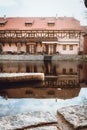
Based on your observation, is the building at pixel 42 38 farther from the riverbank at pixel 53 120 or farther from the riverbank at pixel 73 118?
the riverbank at pixel 73 118

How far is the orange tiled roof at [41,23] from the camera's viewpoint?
49094 millimetres

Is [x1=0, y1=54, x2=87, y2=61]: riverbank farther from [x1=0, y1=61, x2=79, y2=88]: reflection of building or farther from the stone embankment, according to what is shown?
the stone embankment

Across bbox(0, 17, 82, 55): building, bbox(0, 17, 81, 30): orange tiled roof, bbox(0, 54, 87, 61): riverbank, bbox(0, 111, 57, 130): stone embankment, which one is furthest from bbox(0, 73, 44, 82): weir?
bbox(0, 17, 81, 30): orange tiled roof

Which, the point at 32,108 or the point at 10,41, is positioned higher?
the point at 10,41

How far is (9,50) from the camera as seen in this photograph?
49125mm

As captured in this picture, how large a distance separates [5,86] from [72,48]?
33422 mm

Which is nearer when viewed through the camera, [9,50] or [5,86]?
[5,86]

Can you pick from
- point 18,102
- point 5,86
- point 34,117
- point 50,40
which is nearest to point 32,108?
point 18,102

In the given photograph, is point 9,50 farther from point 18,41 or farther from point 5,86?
point 5,86

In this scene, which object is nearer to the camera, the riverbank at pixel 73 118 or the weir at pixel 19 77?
the riverbank at pixel 73 118

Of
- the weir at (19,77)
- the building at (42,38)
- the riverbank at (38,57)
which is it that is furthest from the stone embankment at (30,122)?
the building at (42,38)

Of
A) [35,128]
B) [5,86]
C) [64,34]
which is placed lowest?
[5,86]

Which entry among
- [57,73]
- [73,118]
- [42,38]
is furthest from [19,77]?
[42,38]

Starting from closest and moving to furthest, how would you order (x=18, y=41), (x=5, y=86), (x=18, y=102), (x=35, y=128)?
(x=35, y=128) → (x=18, y=102) → (x=5, y=86) → (x=18, y=41)
